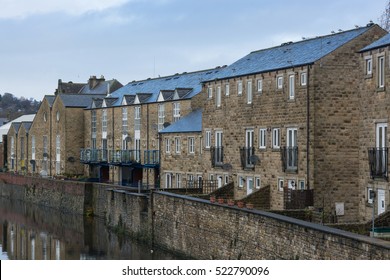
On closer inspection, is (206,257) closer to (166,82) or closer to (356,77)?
(356,77)

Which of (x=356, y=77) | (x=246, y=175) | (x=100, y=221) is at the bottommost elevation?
(x=100, y=221)

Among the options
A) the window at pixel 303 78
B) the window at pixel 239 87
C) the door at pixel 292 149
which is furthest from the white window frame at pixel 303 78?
the window at pixel 239 87

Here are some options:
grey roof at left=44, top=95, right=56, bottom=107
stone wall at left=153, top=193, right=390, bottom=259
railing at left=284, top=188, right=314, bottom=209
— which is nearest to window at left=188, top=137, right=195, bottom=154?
stone wall at left=153, top=193, right=390, bottom=259

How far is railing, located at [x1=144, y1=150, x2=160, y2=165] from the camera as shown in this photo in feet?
183

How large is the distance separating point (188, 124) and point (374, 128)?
2044 cm

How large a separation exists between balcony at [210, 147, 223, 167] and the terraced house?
8.47 metres

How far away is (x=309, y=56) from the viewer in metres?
36.8

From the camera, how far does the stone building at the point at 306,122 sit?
116ft

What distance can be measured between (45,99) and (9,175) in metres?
7.26

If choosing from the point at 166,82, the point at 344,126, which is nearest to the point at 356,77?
the point at 344,126

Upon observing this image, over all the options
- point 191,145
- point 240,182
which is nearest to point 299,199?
point 240,182

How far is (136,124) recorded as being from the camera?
60.6 metres

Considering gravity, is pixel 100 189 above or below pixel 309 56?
below

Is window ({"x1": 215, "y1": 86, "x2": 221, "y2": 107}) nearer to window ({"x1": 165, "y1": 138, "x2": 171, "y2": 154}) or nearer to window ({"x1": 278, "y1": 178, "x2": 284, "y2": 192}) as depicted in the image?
window ({"x1": 278, "y1": 178, "x2": 284, "y2": 192})
